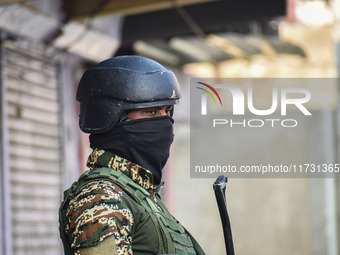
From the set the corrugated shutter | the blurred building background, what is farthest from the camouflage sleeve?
the corrugated shutter

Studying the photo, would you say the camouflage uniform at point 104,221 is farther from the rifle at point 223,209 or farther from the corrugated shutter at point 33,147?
the corrugated shutter at point 33,147

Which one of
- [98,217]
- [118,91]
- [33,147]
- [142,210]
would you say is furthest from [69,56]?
[98,217]

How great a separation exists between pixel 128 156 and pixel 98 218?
1.35 ft

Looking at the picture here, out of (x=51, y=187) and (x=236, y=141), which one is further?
(x=236, y=141)

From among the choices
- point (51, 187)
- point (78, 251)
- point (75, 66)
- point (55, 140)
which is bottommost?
point (78, 251)

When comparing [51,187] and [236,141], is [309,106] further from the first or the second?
[51,187]

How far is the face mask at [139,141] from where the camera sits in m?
2.43

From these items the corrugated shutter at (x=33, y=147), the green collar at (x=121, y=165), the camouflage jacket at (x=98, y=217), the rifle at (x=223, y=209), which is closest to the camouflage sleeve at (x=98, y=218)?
the camouflage jacket at (x=98, y=217)

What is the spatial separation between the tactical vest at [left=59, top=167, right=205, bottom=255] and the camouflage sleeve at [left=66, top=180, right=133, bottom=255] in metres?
0.06

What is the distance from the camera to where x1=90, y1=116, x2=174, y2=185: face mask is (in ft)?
7.96

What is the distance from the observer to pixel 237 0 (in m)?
6.92

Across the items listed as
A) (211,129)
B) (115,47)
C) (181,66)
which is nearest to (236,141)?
(211,129)

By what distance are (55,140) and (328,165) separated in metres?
7.60

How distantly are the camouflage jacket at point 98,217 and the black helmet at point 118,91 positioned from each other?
294 mm
